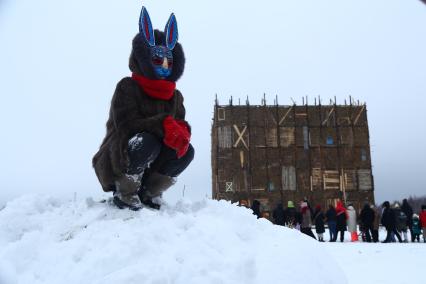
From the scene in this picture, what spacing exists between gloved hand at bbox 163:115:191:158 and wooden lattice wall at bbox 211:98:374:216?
19.5 m

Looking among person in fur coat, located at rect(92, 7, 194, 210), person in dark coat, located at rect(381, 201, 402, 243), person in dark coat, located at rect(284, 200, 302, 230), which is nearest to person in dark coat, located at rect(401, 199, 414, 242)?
person in dark coat, located at rect(381, 201, 402, 243)

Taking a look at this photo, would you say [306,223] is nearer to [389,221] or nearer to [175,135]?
[389,221]

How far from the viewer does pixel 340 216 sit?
41.2 ft

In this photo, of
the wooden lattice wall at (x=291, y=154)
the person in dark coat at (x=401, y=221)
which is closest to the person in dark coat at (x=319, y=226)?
the person in dark coat at (x=401, y=221)

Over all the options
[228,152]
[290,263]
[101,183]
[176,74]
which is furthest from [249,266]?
[228,152]

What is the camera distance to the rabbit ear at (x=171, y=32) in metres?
3.94

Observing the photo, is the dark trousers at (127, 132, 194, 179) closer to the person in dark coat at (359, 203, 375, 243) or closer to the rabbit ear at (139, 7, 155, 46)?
the rabbit ear at (139, 7, 155, 46)

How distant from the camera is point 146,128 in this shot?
353 centimetres

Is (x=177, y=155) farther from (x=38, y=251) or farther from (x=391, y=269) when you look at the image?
(x=391, y=269)

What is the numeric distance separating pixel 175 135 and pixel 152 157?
11.3 inches

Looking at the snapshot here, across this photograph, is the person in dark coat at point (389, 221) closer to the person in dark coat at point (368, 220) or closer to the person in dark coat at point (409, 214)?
the person in dark coat at point (368, 220)

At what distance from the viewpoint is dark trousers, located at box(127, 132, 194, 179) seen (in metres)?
3.48

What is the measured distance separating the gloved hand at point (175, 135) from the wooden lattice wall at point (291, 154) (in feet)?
64.1

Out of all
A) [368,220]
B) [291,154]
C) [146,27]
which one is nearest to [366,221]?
[368,220]
